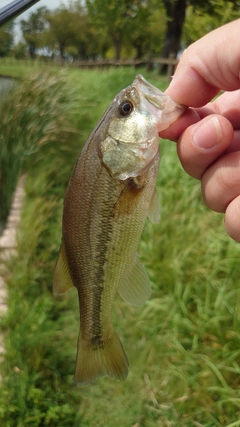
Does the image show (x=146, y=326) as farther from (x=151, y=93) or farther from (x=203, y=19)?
(x=203, y=19)

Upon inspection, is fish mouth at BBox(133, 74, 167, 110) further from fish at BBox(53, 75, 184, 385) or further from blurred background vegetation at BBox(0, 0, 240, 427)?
blurred background vegetation at BBox(0, 0, 240, 427)

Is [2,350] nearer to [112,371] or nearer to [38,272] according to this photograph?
[38,272]

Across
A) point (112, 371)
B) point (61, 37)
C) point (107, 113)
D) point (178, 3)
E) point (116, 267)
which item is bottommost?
point (61, 37)

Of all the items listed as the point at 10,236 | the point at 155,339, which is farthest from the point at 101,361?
the point at 10,236

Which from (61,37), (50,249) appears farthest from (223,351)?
(61,37)

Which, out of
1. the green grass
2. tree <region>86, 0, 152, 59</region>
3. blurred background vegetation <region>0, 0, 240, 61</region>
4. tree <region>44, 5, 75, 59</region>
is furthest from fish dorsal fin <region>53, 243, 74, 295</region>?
tree <region>44, 5, 75, 59</region>

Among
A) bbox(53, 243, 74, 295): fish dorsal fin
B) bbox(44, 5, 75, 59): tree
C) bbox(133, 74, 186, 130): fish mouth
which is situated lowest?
bbox(44, 5, 75, 59): tree
